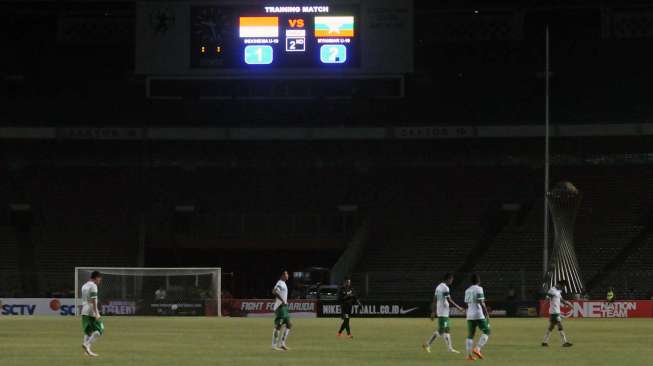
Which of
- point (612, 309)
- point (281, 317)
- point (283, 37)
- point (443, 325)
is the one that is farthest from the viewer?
point (612, 309)

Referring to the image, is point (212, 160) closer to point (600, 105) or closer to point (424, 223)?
point (424, 223)

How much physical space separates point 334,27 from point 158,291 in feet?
60.9

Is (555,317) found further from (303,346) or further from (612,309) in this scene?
(612,309)

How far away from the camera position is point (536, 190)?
7381 centimetres

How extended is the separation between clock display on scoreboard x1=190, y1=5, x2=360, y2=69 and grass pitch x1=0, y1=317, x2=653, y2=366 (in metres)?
13.4

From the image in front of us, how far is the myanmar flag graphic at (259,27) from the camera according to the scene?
52844 mm

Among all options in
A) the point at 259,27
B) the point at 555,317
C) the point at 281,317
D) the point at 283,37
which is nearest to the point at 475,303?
the point at 281,317

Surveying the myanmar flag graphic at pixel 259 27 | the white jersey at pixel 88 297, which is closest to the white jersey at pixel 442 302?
the white jersey at pixel 88 297

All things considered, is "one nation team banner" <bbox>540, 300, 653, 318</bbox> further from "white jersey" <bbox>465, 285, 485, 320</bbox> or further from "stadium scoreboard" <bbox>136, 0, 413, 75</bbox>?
"white jersey" <bbox>465, 285, 485, 320</bbox>

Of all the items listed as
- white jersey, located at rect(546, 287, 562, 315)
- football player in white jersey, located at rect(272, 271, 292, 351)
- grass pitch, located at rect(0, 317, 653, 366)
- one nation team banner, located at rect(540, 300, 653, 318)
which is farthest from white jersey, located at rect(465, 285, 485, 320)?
one nation team banner, located at rect(540, 300, 653, 318)

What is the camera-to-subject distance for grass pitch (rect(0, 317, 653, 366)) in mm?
26516

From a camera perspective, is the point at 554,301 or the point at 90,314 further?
the point at 554,301

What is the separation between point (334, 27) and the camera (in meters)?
52.8

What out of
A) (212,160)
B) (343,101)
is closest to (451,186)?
(343,101)
